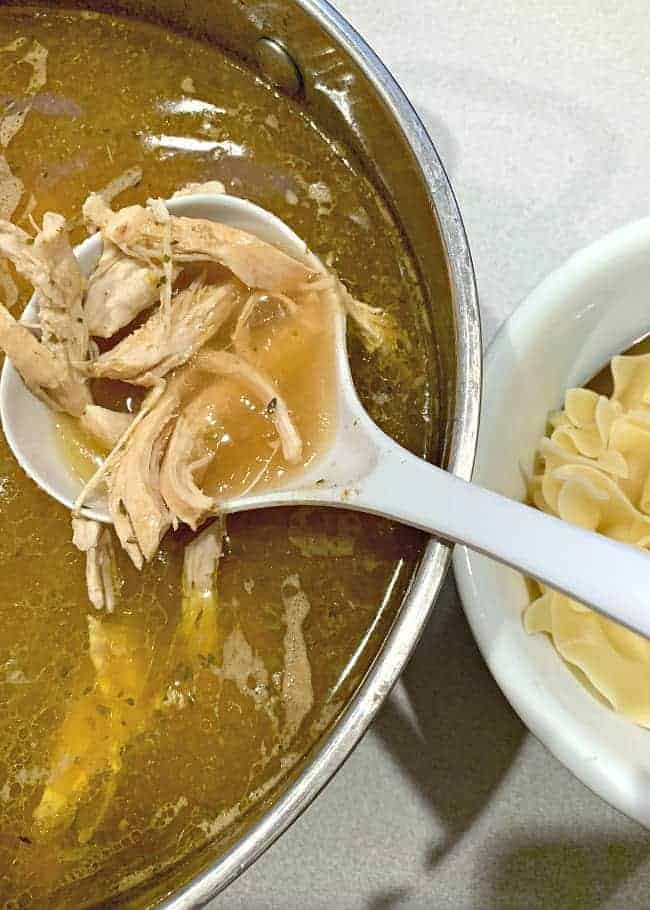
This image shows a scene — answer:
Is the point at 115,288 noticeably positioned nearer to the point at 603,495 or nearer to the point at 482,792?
the point at 603,495

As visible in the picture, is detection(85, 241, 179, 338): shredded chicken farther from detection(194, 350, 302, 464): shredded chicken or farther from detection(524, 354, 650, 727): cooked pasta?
detection(524, 354, 650, 727): cooked pasta

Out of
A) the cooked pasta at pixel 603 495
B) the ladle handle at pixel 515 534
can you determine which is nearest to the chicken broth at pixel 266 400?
the ladle handle at pixel 515 534

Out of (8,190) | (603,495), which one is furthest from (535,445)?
(8,190)

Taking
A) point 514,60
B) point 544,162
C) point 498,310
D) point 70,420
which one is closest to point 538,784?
point 498,310

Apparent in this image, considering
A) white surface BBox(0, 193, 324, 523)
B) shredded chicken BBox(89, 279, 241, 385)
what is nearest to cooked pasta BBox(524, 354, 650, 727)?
white surface BBox(0, 193, 324, 523)

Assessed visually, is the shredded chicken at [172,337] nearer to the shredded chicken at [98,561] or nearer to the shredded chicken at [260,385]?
the shredded chicken at [260,385]

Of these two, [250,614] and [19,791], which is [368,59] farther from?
[19,791]
